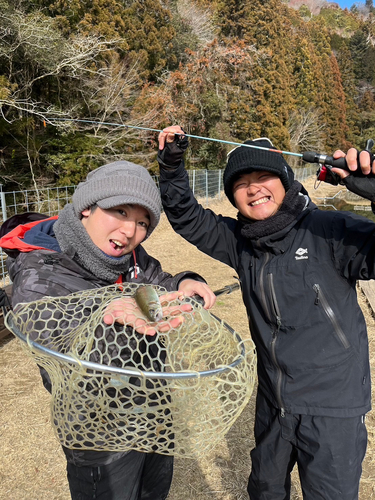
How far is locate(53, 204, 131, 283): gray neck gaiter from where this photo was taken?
150 cm

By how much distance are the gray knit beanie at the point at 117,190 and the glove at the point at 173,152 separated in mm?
399

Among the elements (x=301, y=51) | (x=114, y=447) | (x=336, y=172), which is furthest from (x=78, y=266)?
(x=301, y=51)

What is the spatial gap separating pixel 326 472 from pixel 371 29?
78454 mm

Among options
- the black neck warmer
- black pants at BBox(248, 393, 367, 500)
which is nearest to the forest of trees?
the black neck warmer

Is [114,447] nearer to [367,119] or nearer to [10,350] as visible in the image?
[10,350]

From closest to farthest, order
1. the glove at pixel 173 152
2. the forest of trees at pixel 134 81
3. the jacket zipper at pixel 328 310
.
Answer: the jacket zipper at pixel 328 310
the glove at pixel 173 152
the forest of trees at pixel 134 81

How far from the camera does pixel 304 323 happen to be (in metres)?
1.73

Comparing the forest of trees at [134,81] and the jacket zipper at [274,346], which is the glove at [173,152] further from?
the forest of trees at [134,81]

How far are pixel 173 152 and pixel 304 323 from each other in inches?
44.8

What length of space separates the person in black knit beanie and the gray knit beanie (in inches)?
18.6

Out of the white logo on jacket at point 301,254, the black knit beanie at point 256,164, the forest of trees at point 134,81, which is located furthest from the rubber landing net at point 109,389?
the forest of trees at point 134,81

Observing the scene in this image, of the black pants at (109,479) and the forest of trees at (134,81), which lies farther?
the forest of trees at (134,81)

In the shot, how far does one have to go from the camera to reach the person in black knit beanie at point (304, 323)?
1694 mm

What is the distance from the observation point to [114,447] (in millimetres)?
1297
